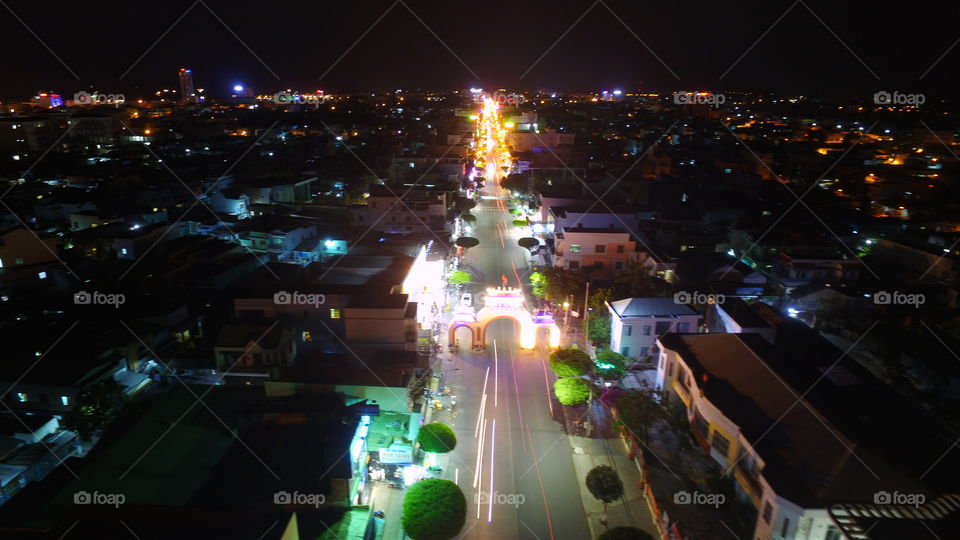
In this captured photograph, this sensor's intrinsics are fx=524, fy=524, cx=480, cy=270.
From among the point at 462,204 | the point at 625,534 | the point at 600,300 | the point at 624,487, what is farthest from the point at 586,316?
the point at 462,204

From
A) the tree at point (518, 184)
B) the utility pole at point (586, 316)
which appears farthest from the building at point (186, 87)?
the utility pole at point (586, 316)

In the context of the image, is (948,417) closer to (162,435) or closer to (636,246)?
(636,246)

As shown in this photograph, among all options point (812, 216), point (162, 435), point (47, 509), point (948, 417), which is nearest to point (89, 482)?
point (47, 509)

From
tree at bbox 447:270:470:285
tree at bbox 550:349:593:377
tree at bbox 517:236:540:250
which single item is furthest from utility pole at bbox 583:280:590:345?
tree at bbox 517:236:540:250

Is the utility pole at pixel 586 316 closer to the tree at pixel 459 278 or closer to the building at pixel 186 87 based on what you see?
the tree at pixel 459 278

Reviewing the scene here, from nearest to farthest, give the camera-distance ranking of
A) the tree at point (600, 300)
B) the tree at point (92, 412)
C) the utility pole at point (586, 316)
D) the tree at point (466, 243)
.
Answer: the tree at point (92, 412) → the utility pole at point (586, 316) → the tree at point (600, 300) → the tree at point (466, 243)

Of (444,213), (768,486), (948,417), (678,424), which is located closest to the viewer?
(768,486)
